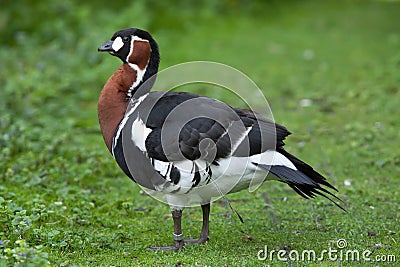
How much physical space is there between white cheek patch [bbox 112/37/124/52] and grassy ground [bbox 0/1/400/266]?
4.80 feet

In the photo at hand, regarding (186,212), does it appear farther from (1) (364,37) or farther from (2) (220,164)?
(1) (364,37)

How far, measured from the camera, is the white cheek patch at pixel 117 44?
5.41m

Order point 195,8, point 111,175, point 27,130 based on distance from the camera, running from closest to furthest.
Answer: point 111,175 < point 27,130 < point 195,8

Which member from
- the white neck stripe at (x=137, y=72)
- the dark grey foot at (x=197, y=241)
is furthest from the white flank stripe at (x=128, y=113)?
the dark grey foot at (x=197, y=241)

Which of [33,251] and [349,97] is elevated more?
[349,97]

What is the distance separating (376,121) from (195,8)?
24.0ft

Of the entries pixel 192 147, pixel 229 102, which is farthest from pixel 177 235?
pixel 229 102

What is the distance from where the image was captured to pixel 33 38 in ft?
39.3

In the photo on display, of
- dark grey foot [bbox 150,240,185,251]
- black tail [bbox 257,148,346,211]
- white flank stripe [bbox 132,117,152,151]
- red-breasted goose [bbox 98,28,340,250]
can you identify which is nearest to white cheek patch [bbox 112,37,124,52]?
red-breasted goose [bbox 98,28,340,250]

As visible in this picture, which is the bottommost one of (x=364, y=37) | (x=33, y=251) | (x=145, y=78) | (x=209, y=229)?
(x=33, y=251)

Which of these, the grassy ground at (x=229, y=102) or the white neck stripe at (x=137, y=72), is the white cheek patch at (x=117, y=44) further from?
the grassy ground at (x=229, y=102)

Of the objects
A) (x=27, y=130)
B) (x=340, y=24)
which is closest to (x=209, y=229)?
(x=27, y=130)

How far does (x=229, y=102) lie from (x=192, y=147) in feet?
16.6

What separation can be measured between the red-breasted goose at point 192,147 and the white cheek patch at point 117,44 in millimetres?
379
